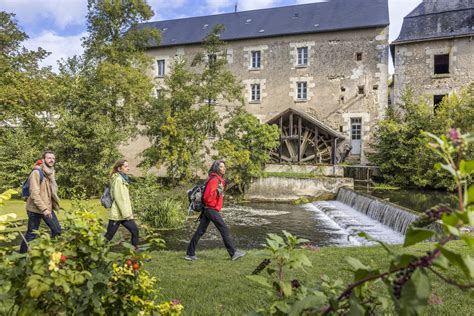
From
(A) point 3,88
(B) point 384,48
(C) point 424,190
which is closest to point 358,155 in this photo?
(C) point 424,190

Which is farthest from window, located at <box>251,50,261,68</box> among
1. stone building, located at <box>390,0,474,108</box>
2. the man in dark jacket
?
the man in dark jacket

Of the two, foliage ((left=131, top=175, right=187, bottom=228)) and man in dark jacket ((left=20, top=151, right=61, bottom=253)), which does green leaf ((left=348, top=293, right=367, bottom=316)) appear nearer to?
man in dark jacket ((left=20, top=151, right=61, bottom=253))

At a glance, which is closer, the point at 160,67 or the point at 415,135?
the point at 415,135

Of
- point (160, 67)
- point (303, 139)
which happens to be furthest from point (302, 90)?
point (160, 67)

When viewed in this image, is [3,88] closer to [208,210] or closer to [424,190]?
[208,210]

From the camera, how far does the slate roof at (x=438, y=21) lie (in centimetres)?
1903

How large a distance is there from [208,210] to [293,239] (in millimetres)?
3927

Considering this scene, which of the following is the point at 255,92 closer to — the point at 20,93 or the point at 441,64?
the point at 441,64

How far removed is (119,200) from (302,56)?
62.1ft

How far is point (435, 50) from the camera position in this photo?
19.5 m

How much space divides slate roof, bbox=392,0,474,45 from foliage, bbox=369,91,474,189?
3.49 metres

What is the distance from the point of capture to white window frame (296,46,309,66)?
72.8 feet

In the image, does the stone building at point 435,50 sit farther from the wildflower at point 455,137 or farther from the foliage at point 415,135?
the wildflower at point 455,137

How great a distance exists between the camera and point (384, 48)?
2047 cm
